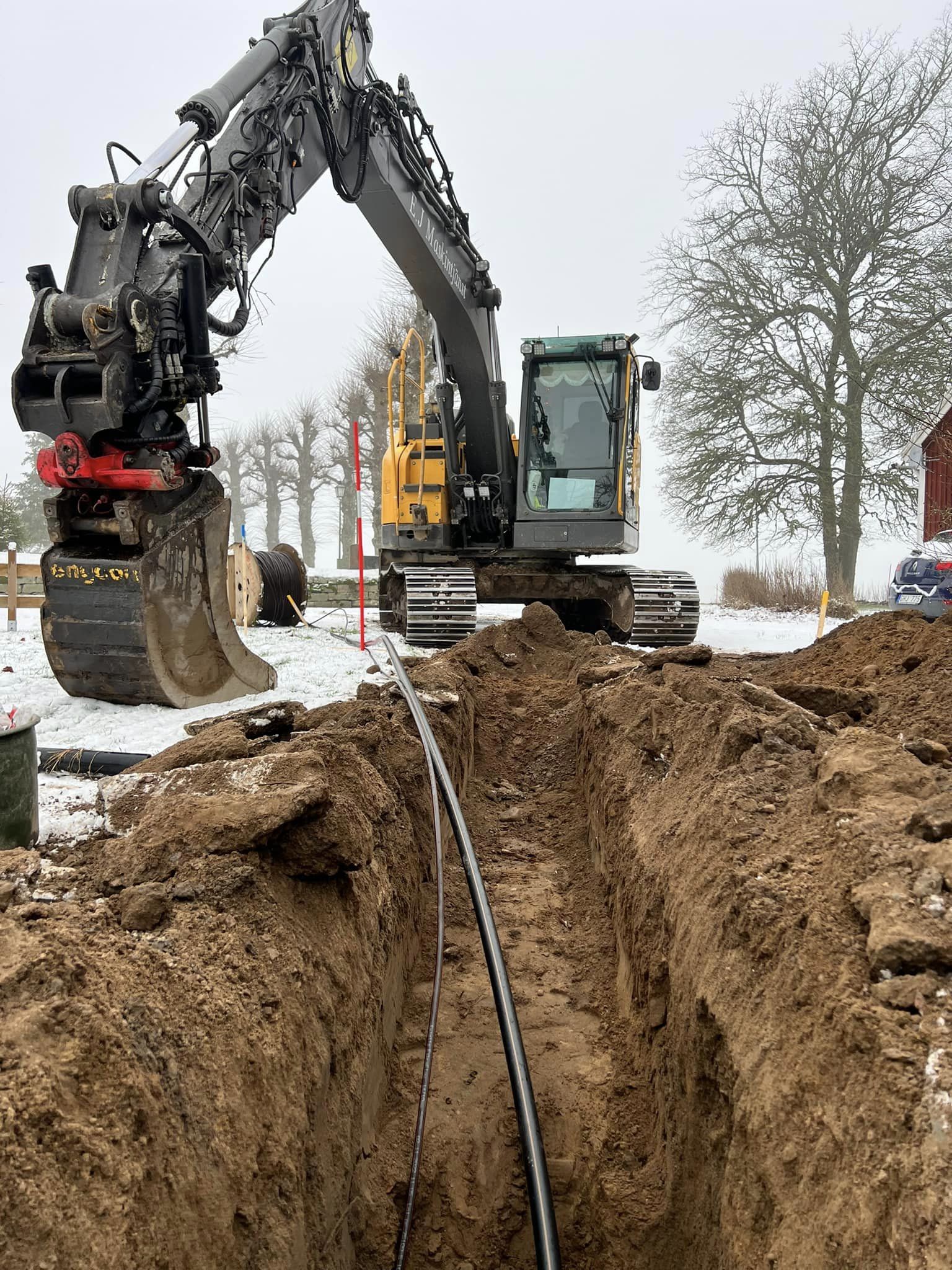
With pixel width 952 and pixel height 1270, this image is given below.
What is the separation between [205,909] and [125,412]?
165 inches

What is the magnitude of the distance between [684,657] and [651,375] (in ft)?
15.8

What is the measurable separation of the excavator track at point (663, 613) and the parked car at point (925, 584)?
8.05 feet

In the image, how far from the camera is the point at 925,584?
10.1 meters

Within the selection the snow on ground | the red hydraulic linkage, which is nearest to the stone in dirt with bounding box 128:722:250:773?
the red hydraulic linkage

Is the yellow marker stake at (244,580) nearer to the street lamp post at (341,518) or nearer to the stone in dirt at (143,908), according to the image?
the stone in dirt at (143,908)

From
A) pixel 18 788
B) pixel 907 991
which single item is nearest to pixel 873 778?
pixel 907 991

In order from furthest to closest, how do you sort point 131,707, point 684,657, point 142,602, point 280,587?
point 280,587, point 131,707, point 142,602, point 684,657

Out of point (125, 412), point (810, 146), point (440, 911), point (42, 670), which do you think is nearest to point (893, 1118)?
point (440, 911)

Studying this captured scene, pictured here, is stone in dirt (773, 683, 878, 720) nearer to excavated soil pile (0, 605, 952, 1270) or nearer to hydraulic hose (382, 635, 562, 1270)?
excavated soil pile (0, 605, 952, 1270)

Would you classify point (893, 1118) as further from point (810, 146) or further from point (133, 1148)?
point (810, 146)

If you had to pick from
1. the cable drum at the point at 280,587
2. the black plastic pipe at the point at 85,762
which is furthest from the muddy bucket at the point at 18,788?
the cable drum at the point at 280,587

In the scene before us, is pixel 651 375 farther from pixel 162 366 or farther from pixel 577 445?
pixel 162 366

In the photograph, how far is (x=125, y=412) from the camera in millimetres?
5449

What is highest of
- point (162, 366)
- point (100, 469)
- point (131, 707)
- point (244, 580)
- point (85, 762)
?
point (162, 366)
